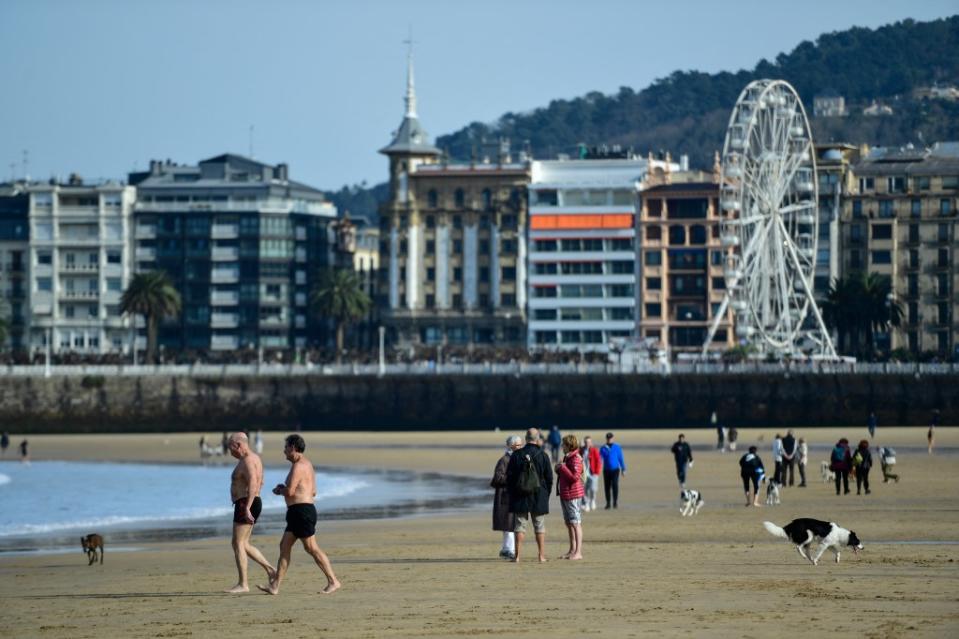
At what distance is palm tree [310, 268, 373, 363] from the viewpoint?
137 metres

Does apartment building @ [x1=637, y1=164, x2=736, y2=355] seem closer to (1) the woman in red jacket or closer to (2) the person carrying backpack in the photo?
(2) the person carrying backpack

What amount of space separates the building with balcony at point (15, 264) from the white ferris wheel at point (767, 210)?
201 feet

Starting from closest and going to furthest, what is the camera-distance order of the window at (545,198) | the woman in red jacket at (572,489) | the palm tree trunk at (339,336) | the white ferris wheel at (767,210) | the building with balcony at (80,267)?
the woman in red jacket at (572,489) → the white ferris wheel at (767,210) → the palm tree trunk at (339,336) → the window at (545,198) → the building with balcony at (80,267)

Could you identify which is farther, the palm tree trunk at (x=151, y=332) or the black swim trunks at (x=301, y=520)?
the palm tree trunk at (x=151, y=332)

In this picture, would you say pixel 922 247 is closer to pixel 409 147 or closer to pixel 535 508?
pixel 409 147

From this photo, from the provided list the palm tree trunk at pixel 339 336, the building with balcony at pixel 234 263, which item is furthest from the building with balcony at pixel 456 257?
the building with balcony at pixel 234 263

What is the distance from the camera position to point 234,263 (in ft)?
469

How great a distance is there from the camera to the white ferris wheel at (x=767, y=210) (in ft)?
323

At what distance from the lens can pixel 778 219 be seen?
336 feet

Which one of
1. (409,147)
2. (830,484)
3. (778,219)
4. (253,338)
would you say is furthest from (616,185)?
(830,484)

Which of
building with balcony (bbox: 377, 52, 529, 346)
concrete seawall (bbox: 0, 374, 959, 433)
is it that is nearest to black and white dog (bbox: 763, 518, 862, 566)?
concrete seawall (bbox: 0, 374, 959, 433)

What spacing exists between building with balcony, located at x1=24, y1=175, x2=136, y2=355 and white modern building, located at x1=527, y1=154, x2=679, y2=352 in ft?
102

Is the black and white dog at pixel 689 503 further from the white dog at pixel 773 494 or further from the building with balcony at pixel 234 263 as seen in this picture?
the building with balcony at pixel 234 263

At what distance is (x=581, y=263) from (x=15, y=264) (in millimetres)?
43171
